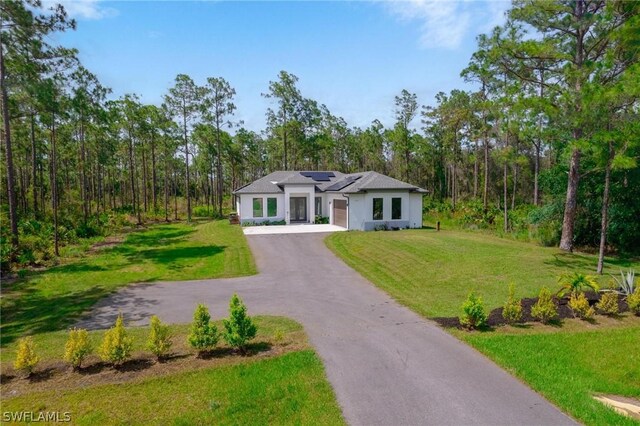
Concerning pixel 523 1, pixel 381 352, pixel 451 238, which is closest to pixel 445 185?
pixel 451 238

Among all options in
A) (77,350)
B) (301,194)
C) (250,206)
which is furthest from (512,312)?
(250,206)

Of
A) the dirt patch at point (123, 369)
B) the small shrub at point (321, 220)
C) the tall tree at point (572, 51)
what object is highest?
the tall tree at point (572, 51)

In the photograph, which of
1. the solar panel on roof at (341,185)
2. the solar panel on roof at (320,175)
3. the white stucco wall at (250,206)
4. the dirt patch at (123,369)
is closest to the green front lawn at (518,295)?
the dirt patch at (123,369)

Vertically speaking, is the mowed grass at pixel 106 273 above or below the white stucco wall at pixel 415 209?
below

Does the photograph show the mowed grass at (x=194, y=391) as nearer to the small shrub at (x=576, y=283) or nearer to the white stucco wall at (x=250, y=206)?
the small shrub at (x=576, y=283)

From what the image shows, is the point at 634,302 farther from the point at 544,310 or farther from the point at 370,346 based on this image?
the point at 370,346

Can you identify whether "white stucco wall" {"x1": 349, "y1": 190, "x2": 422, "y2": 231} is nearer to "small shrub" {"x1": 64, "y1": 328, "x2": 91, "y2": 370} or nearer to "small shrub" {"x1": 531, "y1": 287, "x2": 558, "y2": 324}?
"small shrub" {"x1": 531, "y1": 287, "x2": 558, "y2": 324}

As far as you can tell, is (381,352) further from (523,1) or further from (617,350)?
(523,1)

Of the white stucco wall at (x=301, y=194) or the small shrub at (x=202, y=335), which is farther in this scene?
the white stucco wall at (x=301, y=194)
